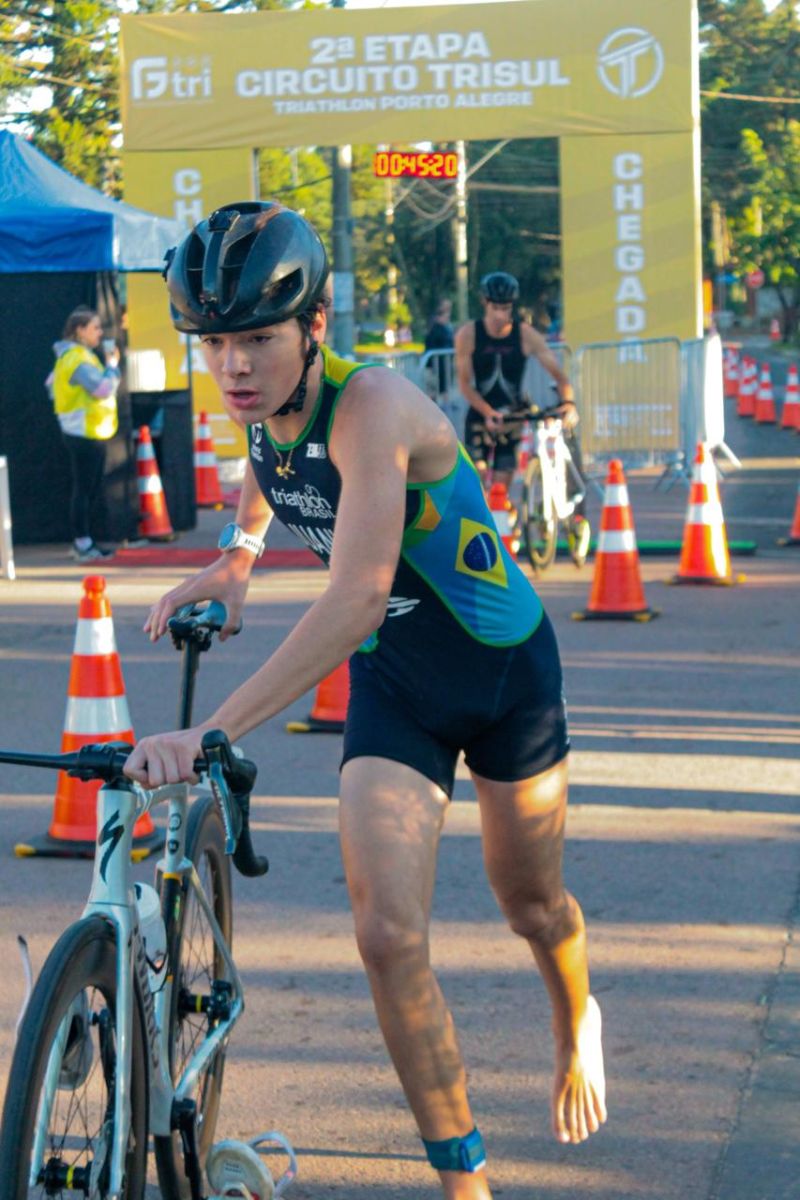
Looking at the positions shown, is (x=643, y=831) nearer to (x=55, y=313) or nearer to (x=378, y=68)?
(x=55, y=313)

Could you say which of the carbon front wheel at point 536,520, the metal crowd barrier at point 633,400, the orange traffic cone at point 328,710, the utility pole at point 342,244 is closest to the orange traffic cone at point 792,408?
the utility pole at point 342,244

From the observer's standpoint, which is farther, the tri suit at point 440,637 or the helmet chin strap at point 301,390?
the tri suit at point 440,637

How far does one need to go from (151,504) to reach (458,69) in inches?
269

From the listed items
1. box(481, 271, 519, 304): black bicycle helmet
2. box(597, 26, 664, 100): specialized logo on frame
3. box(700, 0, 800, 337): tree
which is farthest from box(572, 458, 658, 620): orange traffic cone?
box(700, 0, 800, 337): tree

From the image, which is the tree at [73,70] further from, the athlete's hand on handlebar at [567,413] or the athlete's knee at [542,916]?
the athlete's knee at [542,916]

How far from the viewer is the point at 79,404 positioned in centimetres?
1439

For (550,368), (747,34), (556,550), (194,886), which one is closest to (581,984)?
(194,886)

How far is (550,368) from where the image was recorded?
12.6 metres

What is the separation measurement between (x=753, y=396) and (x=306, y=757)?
25.5 meters

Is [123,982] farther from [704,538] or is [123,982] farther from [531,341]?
[531,341]

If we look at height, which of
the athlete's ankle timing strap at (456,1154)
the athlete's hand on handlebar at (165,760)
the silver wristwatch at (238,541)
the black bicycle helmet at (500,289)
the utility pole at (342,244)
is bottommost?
the athlete's ankle timing strap at (456,1154)

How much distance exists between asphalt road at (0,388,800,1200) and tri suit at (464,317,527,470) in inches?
105

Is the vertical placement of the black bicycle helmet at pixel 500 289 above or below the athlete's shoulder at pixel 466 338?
above

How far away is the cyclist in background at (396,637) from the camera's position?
3111 millimetres
